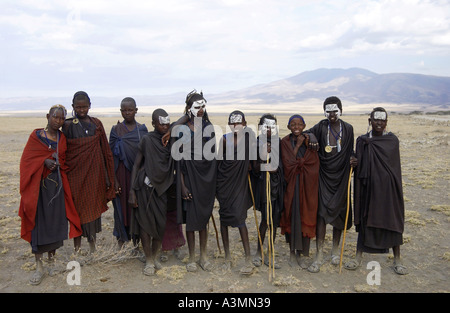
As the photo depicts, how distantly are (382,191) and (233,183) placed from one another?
199 centimetres

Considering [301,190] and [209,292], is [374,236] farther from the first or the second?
[209,292]

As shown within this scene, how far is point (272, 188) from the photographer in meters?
5.24

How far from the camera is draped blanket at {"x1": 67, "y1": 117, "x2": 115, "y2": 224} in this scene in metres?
5.22

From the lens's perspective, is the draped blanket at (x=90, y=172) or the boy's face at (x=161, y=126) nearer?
the boy's face at (x=161, y=126)

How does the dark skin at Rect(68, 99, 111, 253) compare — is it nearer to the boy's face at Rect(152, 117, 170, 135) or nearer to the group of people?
the group of people

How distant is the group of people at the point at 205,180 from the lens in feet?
16.4

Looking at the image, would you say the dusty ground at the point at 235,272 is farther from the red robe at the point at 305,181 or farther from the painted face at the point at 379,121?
the painted face at the point at 379,121

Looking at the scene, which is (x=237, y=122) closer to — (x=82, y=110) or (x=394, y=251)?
(x=82, y=110)

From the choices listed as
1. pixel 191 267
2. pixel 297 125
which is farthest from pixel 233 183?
pixel 191 267

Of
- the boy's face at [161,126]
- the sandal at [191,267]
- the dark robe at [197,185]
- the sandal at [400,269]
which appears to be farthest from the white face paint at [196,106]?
the sandal at [400,269]

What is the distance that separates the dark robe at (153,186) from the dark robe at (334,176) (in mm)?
2082

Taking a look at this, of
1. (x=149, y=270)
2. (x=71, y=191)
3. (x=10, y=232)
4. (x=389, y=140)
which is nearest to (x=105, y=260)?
(x=149, y=270)

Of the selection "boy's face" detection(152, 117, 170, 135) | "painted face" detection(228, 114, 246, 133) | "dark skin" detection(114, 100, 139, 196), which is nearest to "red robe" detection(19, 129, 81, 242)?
"dark skin" detection(114, 100, 139, 196)

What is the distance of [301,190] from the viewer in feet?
17.2
